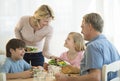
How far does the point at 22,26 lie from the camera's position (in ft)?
9.50

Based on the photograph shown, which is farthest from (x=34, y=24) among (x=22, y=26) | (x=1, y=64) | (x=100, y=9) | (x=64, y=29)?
(x=100, y=9)

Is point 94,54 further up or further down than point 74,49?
further up

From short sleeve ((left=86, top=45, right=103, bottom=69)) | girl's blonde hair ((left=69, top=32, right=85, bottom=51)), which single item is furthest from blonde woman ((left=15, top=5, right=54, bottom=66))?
short sleeve ((left=86, top=45, right=103, bottom=69))

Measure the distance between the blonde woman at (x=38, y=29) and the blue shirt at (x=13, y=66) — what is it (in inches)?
18.6

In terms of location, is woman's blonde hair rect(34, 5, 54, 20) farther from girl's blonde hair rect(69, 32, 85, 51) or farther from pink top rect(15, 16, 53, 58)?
girl's blonde hair rect(69, 32, 85, 51)

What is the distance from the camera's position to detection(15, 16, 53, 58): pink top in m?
2.87

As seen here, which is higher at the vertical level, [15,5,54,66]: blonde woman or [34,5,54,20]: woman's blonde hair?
[34,5,54,20]: woman's blonde hair

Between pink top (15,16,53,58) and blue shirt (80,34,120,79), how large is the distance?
109cm

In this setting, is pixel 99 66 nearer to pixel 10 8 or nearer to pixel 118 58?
pixel 118 58

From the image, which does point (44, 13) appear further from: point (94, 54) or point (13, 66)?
point (94, 54)

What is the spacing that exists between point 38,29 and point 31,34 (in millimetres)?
95

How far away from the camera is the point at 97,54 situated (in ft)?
5.75

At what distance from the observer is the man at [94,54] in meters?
1.73

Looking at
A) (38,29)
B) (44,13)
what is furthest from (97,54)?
(38,29)
